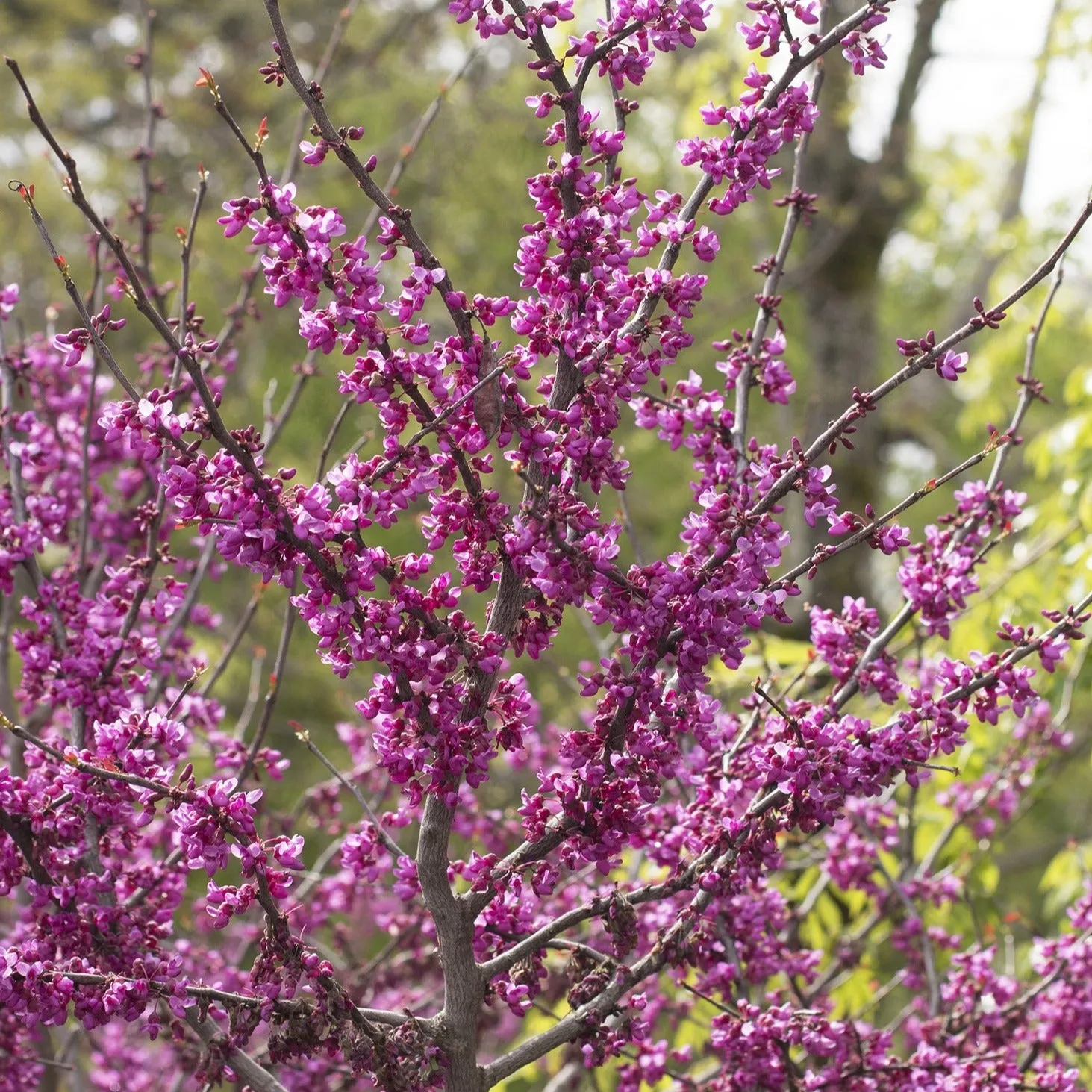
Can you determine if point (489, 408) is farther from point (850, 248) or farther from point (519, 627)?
point (850, 248)

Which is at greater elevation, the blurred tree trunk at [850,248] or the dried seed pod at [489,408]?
the blurred tree trunk at [850,248]

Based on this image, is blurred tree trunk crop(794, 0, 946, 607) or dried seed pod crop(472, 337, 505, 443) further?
blurred tree trunk crop(794, 0, 946, 607)

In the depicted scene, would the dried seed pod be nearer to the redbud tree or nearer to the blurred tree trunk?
the redbud tree

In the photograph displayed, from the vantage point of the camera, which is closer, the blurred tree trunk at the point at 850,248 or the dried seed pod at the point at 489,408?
the dried seed pod at the point at 489,408

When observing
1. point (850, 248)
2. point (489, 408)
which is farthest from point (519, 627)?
point (850, 248)

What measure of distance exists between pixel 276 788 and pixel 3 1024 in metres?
8.46

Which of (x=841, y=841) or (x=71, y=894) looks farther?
(x=841, y=841)

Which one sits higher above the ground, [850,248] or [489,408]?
[850,248]

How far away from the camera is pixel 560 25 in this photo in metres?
9.48

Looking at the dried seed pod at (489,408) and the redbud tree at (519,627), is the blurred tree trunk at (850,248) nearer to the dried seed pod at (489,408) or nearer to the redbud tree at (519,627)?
the redbud tree at (519,627)

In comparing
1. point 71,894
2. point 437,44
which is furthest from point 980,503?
point 437,44

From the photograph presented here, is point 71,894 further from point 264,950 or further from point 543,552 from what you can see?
point 543,552

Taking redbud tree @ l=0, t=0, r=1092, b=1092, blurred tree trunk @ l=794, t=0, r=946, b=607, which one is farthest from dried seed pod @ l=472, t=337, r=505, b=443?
blurred tree trunk @ l=794, t=0, r=946, b=607

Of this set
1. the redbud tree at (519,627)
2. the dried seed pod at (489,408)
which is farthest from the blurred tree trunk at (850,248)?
the dried seed pod at (489,408)
